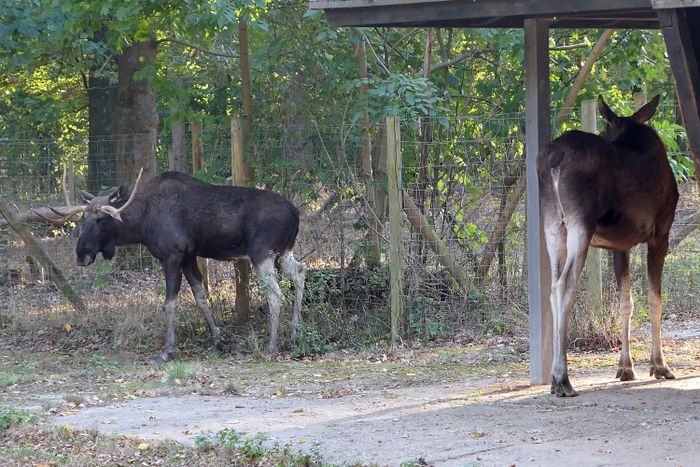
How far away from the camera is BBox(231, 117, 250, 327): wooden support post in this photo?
1334cm

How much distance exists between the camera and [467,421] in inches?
309

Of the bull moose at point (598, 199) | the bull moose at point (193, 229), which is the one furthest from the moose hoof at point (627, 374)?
the bull moose at point (193, 229)

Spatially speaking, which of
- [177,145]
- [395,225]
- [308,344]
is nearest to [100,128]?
[177,145]

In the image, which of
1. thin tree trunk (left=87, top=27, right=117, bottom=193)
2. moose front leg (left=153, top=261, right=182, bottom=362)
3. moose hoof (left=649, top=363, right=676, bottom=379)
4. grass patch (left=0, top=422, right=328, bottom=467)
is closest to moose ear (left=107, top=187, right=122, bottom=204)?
moose front leg (left=153, top=261, right=182, bottom=362)

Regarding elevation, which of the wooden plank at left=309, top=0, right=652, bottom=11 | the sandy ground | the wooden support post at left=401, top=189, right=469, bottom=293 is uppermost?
the wooden plank at left=309, top=0, right=652, bottom=11

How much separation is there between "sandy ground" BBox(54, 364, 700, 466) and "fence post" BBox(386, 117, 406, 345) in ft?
8.92

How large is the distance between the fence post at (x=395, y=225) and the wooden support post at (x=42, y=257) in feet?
13.3

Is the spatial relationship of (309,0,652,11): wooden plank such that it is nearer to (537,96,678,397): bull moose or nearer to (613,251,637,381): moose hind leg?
(537,96,678,397): bull moose

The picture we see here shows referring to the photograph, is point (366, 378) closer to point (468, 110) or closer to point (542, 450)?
point (542, 450)

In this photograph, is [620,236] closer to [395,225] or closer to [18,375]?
[395,225]

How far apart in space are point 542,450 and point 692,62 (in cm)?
261

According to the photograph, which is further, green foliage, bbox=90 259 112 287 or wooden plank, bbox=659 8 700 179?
green foliage, bbox=90 259 112 287

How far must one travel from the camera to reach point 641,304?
12.3 meters

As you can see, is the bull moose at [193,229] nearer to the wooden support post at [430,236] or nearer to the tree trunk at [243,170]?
the tree trunk at [243,170]
